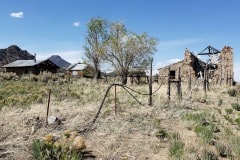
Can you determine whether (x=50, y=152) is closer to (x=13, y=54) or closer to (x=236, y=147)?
(x=236, y=147)

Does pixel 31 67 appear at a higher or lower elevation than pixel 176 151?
higher

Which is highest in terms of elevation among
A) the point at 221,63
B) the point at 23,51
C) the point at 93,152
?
the point at 23,51

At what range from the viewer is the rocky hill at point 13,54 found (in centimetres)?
11162

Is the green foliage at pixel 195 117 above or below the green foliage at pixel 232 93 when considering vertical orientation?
below

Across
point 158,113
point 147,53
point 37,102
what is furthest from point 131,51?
point 158,113

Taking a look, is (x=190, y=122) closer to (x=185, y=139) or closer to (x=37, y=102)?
(x=185, y=139)

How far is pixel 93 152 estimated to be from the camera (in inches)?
341

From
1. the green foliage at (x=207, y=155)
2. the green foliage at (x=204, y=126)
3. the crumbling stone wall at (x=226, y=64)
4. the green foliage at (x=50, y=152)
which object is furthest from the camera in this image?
the crumbling stone wall at (x=226, y=64)

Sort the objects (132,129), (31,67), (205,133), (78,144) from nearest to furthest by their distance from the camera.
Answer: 1. (78,144)
2. (205,133)
3. (132,129)
4. (31,67)

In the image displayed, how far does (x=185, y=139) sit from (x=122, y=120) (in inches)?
106

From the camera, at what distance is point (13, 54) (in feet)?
380

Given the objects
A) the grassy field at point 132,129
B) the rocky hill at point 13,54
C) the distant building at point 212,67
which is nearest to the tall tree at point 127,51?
the distant building at point 212,67

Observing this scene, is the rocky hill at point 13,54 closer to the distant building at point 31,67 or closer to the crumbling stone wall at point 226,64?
the distant building at point 31,67

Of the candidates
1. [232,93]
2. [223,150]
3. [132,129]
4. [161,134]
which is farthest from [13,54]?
[223,150]
